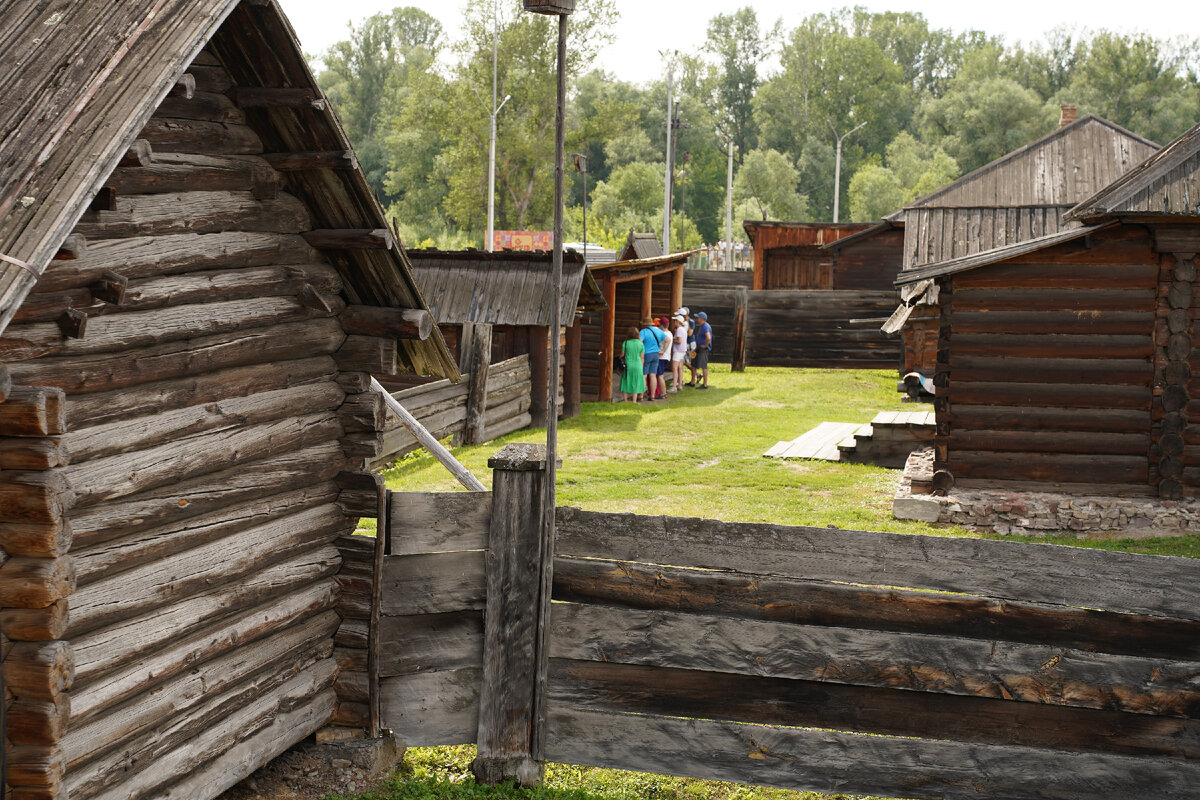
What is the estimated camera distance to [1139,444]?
12.4 m

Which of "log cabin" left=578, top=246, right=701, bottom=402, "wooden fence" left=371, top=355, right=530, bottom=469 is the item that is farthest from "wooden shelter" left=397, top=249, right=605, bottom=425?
"log cabin" left=578, top=246, right=701, bottom=402

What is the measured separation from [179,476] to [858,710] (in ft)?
10.4

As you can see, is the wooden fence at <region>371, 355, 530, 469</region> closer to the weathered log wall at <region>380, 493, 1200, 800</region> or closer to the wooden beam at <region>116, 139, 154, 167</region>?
the weathered log wall at <region>380, 493, 1200, 800</region>

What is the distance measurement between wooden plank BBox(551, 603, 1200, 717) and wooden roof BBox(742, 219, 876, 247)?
34.2 m

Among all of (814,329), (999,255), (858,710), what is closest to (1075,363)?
(999,255)

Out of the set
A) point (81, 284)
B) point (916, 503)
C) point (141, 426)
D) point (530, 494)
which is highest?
point (81, 284)

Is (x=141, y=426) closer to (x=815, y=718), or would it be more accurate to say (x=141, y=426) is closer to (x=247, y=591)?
Answer: (x=247, y=591)

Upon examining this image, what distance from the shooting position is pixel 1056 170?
28.4m

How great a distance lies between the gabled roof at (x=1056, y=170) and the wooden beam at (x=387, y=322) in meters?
22.5

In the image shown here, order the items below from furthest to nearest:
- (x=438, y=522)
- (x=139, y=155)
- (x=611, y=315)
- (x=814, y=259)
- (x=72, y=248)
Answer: (x=814, y=259) < (x=611, y=315) < (x=438, y=522) < (x=139, y=155) < (x=72, y=248)

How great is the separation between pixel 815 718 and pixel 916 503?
7314mm

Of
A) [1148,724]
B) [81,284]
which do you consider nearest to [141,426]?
[81,284]

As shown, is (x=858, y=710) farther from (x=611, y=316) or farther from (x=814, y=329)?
(x=814, y=329)

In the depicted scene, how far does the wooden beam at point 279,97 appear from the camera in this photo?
5234mm
